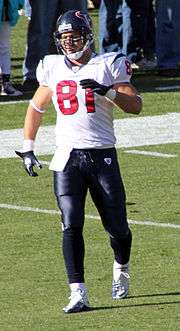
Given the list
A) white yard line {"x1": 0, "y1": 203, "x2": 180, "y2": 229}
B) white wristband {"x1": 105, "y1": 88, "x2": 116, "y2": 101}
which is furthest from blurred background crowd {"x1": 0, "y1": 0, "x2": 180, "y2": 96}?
white wristband {"x1": 105, "y1": 88, "x2": 116, "y2": 101}

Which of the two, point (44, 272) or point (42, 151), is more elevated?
point (44, 272)

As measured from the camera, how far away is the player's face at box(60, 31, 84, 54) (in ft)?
28.5

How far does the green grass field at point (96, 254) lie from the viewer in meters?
8.27

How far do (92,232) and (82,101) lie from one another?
7.50 feet

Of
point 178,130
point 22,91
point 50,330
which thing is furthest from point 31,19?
point 50,330

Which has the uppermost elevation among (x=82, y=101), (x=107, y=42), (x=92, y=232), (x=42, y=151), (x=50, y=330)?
(x=82, y=101)

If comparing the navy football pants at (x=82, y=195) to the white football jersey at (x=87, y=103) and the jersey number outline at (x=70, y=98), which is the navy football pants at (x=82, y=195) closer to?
the white football jersey at (x=87, y=103)

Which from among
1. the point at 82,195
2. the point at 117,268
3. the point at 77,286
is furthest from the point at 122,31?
the point at 77,286

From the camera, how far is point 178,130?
49.9 ft

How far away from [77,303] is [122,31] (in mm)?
11415

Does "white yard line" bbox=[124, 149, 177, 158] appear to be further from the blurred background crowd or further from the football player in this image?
the football player

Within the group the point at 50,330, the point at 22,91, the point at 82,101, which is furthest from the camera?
the point at 22,91

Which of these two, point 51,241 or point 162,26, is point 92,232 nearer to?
point 51,241

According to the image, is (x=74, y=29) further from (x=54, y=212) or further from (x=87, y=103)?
(x=54, y=212)
